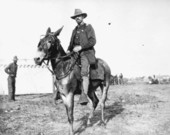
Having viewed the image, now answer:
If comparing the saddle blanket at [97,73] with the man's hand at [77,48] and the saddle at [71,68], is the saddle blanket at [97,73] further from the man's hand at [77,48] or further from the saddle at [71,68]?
the man's hand at [77,48]

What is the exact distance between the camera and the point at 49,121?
9320 mm

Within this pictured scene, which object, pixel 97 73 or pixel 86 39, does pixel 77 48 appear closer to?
pixel 86 39

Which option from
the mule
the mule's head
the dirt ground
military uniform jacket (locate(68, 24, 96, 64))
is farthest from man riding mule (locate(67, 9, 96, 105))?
the dirt ground

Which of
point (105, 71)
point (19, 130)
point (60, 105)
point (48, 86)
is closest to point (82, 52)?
point (105, 71)

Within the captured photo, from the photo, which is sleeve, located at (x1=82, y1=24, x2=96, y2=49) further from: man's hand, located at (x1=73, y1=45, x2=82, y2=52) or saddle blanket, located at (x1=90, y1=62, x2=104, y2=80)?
saddle blanket, located at (x1=90, y1=62, x2=104, y2=80)

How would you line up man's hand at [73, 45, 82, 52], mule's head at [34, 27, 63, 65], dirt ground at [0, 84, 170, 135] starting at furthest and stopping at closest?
dirt ground at [0, 84, 170, 135]
man's hand at [73, 45, 82, 52]
mule's head at [34, 27, 63, 65]

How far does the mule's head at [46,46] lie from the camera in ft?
21.9

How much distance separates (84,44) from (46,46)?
1.44 meters

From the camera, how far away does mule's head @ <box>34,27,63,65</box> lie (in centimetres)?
666

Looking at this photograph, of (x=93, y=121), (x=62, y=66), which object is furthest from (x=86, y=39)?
(x=93, y=121)

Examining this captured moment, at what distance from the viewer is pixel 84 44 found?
7.80 metres

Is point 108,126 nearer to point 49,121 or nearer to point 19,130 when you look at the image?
point 49,121

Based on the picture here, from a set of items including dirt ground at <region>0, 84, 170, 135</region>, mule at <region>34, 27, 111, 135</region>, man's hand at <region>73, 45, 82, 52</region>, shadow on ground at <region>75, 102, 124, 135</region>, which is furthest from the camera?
shadow on ground at <region>75, 102, 124, 135</region>

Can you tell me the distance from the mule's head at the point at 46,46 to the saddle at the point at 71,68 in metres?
0.45
